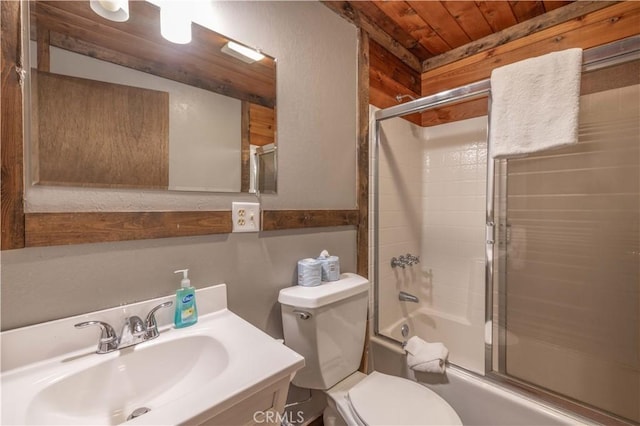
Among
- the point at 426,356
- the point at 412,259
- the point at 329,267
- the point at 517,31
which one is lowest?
the point at 426,356

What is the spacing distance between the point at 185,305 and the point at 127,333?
0.16 meters

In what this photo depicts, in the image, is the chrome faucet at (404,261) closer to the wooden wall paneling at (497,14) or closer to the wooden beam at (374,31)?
the wooden beam at (374,31)

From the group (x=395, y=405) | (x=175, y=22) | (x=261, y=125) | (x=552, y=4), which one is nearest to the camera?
(x=175, y=22)

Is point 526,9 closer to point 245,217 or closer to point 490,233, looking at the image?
point 490,233

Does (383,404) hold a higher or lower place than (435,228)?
lower

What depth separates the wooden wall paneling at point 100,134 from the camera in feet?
2.43

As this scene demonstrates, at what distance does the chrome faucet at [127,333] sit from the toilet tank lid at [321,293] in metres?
0.47

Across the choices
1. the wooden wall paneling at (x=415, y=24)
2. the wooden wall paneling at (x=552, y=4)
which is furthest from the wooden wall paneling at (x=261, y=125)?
the wooden wall paneling at (x=552, y=4)

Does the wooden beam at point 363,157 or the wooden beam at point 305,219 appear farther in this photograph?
the wooden beam at point 363,157

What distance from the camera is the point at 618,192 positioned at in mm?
1373

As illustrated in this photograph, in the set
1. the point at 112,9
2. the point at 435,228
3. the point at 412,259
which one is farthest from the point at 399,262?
the point at 112,9

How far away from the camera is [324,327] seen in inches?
43.8

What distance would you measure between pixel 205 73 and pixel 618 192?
203cm

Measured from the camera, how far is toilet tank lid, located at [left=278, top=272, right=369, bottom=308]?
1.08 m
